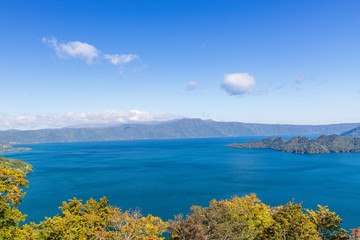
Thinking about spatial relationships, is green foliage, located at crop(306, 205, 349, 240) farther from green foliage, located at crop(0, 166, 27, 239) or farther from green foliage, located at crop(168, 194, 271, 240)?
green foliage, located at crop(0, 166, 27, 239)

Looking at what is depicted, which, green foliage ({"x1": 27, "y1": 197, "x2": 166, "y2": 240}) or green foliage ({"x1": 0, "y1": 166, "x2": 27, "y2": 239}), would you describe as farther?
green foliage ({"x1": 27, "y1": 197, "x2": 166, "y2": 240})

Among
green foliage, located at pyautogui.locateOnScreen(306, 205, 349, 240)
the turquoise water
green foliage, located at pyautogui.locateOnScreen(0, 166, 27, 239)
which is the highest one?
green foliage, located at pyautogui.locateOnScreen(0, 166, 27, 239)

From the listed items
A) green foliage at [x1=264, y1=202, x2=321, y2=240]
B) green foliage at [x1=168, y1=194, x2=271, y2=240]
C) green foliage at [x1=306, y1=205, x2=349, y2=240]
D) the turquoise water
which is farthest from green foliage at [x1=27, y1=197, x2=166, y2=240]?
the turquoise water

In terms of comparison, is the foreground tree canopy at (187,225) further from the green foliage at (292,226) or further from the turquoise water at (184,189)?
the turquoise water at (184,189)

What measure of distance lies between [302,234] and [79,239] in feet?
113

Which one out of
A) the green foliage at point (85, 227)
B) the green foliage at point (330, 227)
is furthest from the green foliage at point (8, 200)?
the green foliage at point (330, 227)

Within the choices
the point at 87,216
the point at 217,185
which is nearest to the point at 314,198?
the point at 217,185

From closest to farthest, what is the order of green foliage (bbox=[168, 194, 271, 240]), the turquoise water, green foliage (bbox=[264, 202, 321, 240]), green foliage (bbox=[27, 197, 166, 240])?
green foliage (bbox=[168, 194, 271, 240]), green foliage (bbox=[27, 197, 166, 240]), green foliage (bbox=[264, 202, 321, 240]), the turquoise water

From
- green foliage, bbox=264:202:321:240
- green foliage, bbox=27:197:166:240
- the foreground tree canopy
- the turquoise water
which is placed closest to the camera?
the foreground tree canopy

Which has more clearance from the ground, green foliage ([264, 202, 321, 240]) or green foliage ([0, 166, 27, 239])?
green foliage ([0, 166, 27, 239])

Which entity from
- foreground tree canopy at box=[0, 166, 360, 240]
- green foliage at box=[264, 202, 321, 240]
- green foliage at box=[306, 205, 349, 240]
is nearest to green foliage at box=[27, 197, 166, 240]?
foreground tree canopy at box=[0, 166, 360, 240]

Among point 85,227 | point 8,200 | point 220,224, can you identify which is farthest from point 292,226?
point 8,200

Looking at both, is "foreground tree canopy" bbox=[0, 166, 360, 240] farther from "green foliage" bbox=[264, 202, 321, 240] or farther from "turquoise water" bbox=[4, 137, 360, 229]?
"turquoise water" bbox=[4, 137, 360, 229]

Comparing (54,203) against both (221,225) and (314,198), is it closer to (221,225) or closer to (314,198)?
(221,225)
